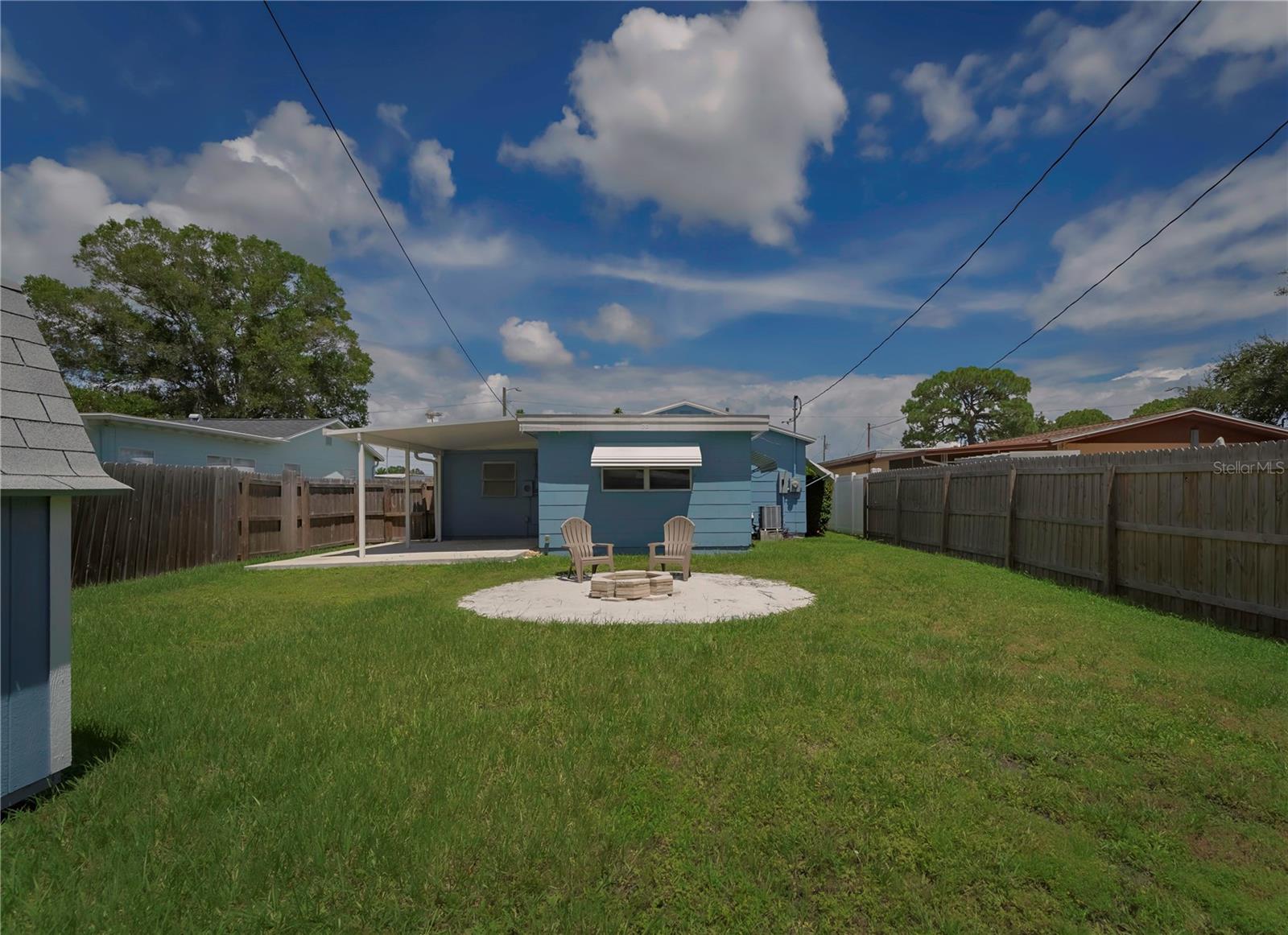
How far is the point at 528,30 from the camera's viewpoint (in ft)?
24.1

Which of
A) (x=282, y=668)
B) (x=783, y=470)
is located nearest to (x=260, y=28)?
(x=282, y=668)

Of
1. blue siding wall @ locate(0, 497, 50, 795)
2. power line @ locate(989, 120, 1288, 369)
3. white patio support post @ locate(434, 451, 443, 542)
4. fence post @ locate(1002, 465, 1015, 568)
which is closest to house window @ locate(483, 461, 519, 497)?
white patio support post @ locate(434, 451, 443, 542)

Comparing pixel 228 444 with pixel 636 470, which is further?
pixel 228 444

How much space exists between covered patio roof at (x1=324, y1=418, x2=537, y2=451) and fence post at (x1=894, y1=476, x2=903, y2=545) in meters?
8.67

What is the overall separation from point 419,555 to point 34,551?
900 centimetres

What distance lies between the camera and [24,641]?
89.4 inches

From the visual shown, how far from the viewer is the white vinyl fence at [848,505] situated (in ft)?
52.3

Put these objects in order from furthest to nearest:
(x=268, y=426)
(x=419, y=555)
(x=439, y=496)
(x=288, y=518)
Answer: (x=268, y=426) < (x=439, y=496) < (x=288, y=518) < (x=419, y=555)

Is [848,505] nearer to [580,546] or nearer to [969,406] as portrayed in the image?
[580,546]

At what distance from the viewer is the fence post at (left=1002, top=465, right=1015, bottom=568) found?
8.77 meters

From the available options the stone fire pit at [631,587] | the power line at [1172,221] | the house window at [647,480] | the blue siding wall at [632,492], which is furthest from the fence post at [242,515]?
the power line at [1172,221]

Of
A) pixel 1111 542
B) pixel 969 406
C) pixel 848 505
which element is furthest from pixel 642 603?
pixel 969 406

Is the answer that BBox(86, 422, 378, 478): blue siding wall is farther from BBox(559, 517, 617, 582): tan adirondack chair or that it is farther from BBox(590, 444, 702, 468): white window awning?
BBox(559, 517, 617, 582): tan adirondack chair

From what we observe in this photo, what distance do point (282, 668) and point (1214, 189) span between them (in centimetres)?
1193
